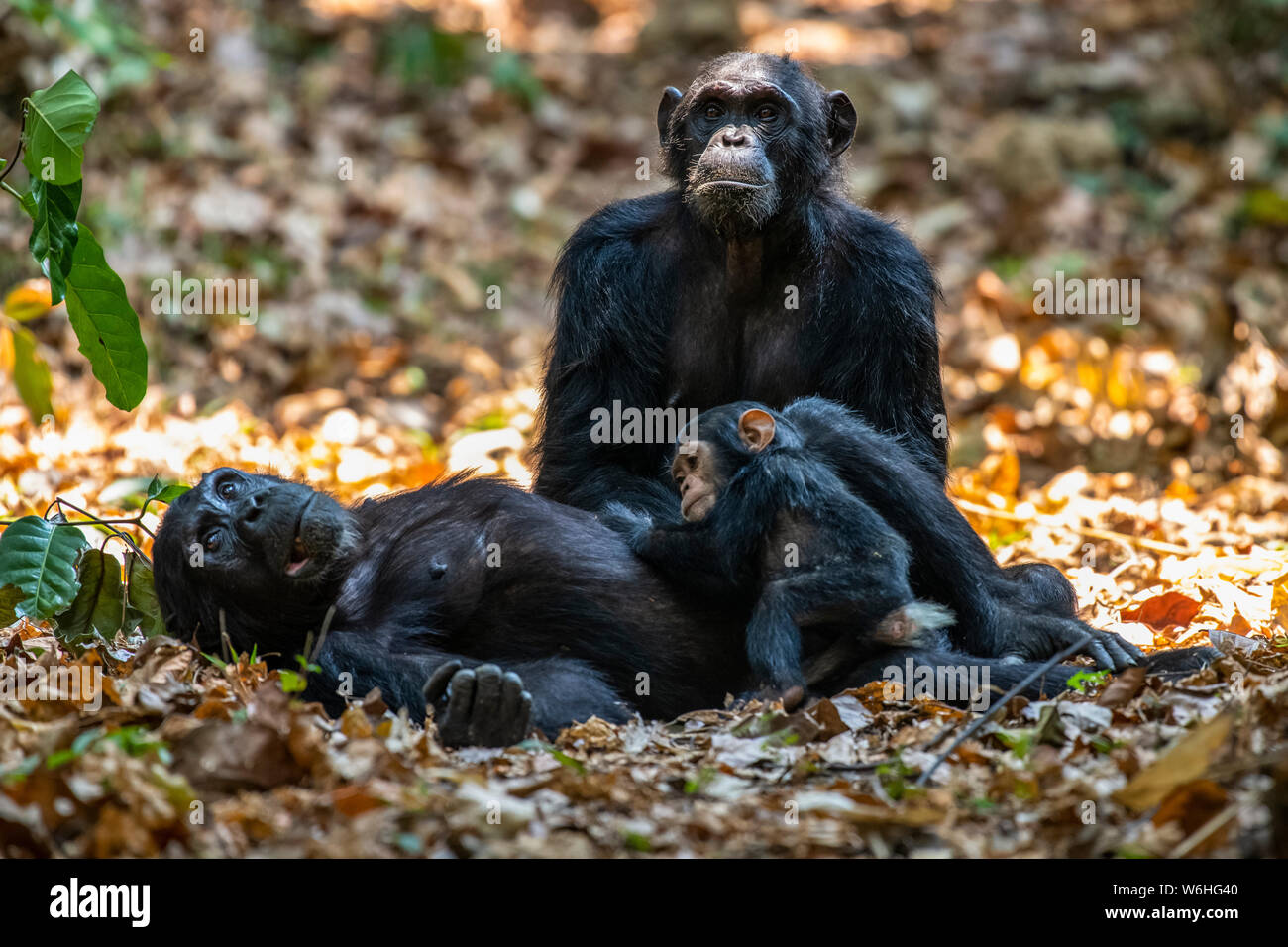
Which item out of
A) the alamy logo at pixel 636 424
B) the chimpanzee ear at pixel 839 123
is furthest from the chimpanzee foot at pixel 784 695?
the chimpanzee ear at pixel 839 123

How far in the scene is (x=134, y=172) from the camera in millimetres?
10734

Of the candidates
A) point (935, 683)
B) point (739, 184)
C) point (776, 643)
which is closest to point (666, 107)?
point (739, 184)

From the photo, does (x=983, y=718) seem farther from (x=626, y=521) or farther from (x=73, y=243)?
(x=73, y=243)

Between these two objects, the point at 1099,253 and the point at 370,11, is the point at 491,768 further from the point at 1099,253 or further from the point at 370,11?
the point at 370,11

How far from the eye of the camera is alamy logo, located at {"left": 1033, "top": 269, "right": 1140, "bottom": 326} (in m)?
10.6

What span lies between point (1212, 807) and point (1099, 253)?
366 inches

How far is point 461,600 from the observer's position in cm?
491

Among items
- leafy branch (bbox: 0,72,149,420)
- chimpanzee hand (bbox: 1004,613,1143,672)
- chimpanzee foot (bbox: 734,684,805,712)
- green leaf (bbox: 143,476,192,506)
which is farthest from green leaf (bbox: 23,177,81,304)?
chimpanzee hand (bbox: 1004,613,1143,672)

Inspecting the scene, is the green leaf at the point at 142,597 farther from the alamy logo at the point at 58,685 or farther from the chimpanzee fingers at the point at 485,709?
the chimpanzee fingers at the point at 485,709

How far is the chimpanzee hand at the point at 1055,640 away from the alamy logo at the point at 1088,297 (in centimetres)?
596

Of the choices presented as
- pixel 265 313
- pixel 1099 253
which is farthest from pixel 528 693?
pixel 1099 253

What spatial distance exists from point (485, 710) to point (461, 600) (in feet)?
2.51
